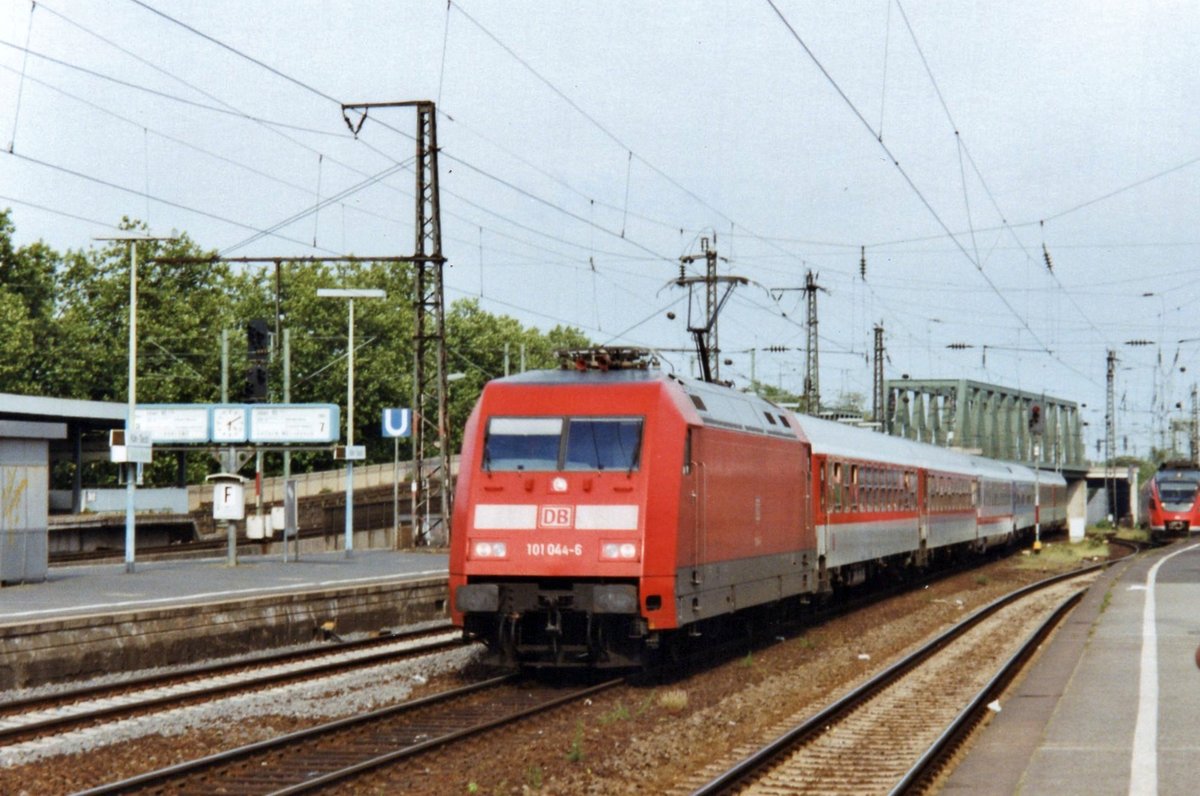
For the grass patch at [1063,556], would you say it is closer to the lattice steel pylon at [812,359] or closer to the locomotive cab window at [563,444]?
the lattice steel pylon at [812,359]

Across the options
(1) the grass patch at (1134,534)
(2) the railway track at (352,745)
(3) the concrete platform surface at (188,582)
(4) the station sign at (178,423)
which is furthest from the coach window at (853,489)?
(1) the grass patch at (1134,534)

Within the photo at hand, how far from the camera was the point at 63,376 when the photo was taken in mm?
72188

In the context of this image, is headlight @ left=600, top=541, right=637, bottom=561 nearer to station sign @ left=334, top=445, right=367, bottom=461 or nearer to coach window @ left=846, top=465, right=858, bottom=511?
coach window @ left=846, top=465, right=858, bottom=511

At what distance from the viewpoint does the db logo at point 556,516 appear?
16953mm

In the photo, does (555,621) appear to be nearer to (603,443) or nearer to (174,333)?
(603,443)

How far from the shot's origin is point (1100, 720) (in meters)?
13.8

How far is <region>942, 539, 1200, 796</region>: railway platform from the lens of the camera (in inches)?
426

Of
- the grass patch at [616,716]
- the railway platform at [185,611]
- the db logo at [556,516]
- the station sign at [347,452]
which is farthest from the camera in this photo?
the station sign at [347,452]

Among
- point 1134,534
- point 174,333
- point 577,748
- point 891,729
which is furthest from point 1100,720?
point 1134,534

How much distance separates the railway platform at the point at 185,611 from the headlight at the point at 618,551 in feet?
20.9

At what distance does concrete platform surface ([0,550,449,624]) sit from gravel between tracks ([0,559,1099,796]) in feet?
14.1

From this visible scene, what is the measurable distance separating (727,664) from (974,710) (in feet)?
18.4

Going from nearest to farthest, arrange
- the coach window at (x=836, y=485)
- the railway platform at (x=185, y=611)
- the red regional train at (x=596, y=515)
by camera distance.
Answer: the red regional train at (x=596, y=515), the railway platform at (x=185, y=611), the coach window at (x=836, y=485)

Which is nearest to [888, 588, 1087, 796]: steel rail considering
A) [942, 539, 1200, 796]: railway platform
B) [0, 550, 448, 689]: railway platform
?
[942, 539, 1200, 796]: railway platform
